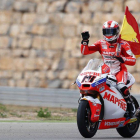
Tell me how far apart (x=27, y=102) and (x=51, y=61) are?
2.01 metres

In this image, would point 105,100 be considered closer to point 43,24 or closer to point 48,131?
point 48,131

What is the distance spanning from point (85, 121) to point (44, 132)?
123cm

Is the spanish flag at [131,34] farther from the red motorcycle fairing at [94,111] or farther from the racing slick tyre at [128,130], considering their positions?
the red motorcycle fairing at [94,111]

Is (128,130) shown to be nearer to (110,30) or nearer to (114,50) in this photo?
(114,50)

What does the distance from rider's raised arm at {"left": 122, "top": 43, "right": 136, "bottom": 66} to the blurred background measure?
8.47 metres

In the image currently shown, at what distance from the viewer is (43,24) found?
20109mm

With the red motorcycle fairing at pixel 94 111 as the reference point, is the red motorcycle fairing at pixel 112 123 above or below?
below

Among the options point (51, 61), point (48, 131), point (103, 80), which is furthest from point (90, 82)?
point (51, 61)

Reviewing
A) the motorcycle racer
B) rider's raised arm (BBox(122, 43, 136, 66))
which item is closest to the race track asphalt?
the motorcycle racer

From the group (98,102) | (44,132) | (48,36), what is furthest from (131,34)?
(48,36)

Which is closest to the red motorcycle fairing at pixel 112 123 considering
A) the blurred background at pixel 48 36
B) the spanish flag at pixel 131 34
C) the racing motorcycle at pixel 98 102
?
the racing motorcycle at pixel 98 102

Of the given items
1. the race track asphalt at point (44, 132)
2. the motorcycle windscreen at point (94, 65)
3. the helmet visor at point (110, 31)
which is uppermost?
the helmet visor at point (110, 31)

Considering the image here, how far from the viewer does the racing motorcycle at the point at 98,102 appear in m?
8.85

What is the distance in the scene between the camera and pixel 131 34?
10852mm
